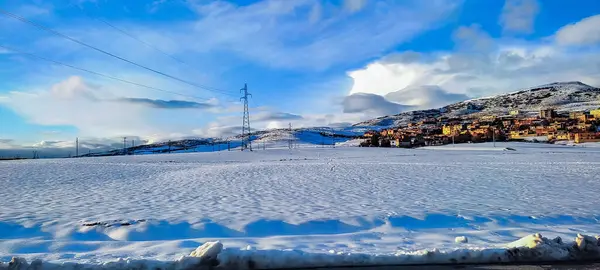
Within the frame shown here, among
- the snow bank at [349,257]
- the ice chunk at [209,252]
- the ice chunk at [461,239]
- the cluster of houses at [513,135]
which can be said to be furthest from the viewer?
the cluster of houses at [513,135]

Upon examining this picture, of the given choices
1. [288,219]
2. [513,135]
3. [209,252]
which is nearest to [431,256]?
[209,252]

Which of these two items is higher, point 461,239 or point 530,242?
point 530,242

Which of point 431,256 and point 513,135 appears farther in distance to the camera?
point 513,135

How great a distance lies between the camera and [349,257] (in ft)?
20.6

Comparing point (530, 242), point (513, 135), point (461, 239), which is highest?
point (513, 135)

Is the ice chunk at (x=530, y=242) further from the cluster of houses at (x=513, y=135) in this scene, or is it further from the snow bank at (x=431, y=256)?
the cluster of houses at (x=513, y=135)

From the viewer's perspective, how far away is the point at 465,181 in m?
18.2

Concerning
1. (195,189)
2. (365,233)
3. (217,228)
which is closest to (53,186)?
(195,189)

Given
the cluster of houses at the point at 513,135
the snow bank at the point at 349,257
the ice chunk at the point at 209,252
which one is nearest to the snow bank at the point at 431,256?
the snow bank at the point at 349,257

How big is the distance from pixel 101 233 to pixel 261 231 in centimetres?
348

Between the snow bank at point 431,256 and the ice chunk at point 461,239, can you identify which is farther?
the ice chunk at point 461,239

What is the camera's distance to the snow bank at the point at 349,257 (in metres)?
5.89

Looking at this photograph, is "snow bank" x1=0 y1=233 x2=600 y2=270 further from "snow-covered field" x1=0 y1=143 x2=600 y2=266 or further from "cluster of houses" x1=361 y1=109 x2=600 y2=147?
"cluster of houses" x1=361 y1=109 x2=600 y2=147

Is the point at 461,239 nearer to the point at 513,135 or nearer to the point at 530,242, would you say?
the point at 530,242
